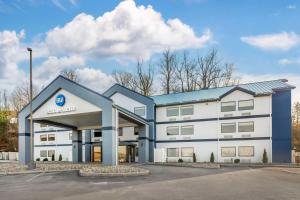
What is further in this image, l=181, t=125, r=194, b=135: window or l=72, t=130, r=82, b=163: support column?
l=72, t=130, r=82, b=163: support column

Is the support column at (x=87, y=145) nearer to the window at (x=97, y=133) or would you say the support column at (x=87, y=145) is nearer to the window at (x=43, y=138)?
the window at (x=97, y=133)

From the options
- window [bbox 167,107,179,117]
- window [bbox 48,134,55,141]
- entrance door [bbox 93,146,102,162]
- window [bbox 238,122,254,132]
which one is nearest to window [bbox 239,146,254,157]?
window [bbox 238,122,254,132]

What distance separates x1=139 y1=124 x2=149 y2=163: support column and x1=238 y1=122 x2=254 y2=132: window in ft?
35.4

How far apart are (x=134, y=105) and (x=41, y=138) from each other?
20480mm

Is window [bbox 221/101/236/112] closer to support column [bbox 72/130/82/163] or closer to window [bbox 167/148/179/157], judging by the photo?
window [bbox 167/148/179/157]

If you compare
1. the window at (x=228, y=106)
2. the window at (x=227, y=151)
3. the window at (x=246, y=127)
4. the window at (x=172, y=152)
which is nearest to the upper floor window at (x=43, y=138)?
the window at (x=172, y=152)

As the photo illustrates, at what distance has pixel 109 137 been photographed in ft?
103

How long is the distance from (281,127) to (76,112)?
68.8 feet

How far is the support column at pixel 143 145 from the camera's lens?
1610 inches

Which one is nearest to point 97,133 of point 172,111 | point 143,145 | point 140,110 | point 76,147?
point 76,147

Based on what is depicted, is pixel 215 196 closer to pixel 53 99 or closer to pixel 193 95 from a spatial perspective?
pixel 53 99

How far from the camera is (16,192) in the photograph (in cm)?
1525

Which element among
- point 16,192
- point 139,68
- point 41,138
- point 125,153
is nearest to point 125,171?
point 16,192

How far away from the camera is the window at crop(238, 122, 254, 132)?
38125 mm
